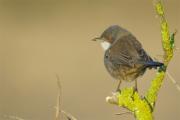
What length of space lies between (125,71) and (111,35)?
343 millimetres

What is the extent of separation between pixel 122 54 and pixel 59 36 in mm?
6341

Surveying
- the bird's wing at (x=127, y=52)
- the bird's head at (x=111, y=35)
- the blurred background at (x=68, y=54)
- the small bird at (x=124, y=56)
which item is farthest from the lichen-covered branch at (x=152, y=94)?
the blurred background at (x=68, y=54)

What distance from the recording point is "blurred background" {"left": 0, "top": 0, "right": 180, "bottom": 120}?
8820mm

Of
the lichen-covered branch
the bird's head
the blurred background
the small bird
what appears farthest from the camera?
A: the blurred background

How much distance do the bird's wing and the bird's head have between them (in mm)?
39

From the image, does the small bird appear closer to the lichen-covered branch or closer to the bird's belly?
the bird's belly

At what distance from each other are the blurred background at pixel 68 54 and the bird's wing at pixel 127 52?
3070 mm

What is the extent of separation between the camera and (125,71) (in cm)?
468

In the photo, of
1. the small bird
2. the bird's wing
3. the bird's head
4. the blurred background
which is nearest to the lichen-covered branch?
the small bird

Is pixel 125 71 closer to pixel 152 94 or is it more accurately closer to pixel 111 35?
pixel 111 35

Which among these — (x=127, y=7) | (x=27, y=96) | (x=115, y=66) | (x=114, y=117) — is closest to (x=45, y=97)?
(x=27, y=96)

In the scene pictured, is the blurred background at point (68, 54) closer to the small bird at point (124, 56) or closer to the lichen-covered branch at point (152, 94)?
the small bird at point (124, 56)

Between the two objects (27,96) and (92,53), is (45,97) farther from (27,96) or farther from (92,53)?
(92,53)

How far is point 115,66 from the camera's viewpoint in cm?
480
